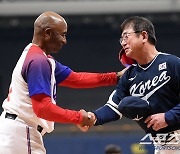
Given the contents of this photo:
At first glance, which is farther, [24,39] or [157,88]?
[24,39]

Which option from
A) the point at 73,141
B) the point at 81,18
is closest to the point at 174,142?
the point at 73,141

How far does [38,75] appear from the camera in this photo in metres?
3.44

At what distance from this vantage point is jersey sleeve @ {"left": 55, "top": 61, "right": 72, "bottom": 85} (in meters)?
4.12

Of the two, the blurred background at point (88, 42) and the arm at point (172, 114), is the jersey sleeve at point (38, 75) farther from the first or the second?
the blurred background at point (88, 42)

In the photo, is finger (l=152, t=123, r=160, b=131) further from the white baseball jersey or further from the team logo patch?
the white baseball jersey

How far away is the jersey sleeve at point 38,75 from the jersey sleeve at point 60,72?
58 centimetres

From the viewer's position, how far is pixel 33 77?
3.44 meters

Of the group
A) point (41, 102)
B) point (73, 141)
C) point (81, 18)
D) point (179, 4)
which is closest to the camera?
point (41, 102)

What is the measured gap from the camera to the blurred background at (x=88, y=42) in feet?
30.9

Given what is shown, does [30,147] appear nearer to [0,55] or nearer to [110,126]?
[110,126]

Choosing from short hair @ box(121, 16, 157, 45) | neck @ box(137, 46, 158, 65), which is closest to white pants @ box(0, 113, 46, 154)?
neck @ box(137, 46, 158, 65)

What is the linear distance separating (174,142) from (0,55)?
968cm

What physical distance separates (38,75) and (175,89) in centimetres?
96

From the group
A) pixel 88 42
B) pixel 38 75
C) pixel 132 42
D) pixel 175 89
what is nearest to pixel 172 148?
pixel 175 89
